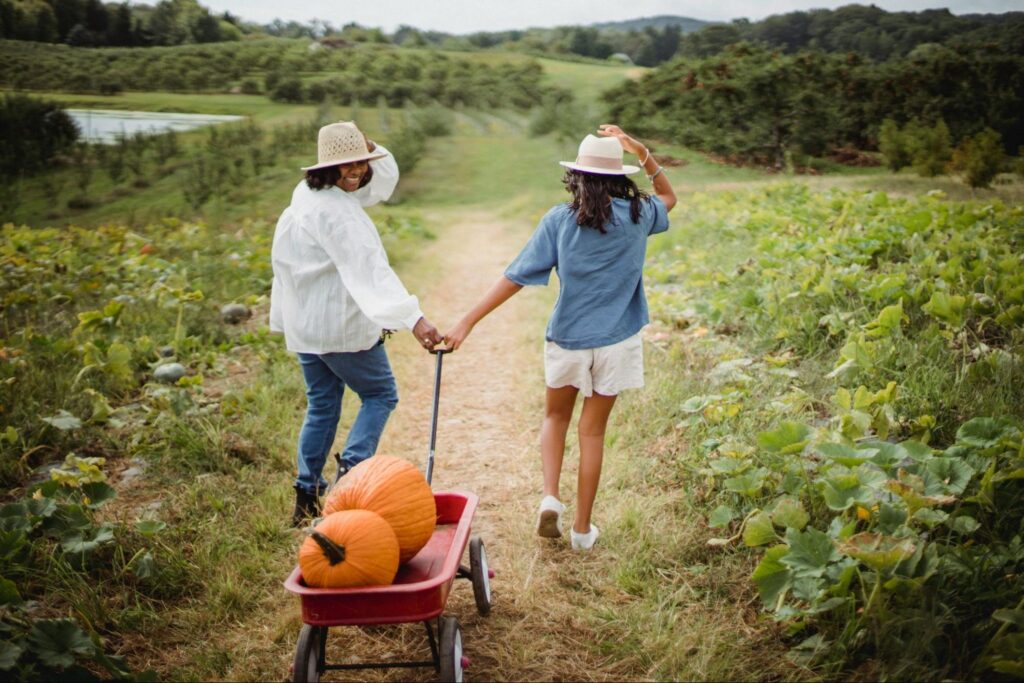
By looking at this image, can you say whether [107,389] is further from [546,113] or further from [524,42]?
[524,42]

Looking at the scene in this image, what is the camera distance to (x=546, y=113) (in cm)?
2412

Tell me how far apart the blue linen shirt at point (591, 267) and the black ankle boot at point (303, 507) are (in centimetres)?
164

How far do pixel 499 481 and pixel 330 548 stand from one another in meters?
2.23

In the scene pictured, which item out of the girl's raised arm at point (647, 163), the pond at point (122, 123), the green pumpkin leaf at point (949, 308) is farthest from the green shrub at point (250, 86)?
the green pumpkin leaf at point (949, 308)

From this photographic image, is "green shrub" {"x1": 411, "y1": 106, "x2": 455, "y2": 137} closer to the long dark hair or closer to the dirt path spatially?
the dirt path

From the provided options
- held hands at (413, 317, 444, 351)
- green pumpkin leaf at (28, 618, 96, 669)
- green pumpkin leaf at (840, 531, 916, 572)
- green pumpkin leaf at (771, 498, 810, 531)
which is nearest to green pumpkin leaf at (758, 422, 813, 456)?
green pumpkin leaf at (771, 498, 810, 531)

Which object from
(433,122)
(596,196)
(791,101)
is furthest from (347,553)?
(433,122)

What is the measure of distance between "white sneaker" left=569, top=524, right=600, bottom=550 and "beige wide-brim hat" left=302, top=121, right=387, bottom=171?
Answer: 6.99ft

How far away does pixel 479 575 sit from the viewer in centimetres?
285

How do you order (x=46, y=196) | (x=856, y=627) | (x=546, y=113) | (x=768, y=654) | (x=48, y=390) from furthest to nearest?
(x=546, y=113)
(x=46, y=196)
(x=48, y=390)
(x=768, y=654)
(x=856, y=627)

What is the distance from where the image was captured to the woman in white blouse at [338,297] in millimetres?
3082

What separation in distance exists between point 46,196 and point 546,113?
59.6 feet

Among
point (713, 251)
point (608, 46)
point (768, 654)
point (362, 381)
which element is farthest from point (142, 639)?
point (608, 46)

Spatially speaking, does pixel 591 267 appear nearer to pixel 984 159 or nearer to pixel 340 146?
pixel 340 146
